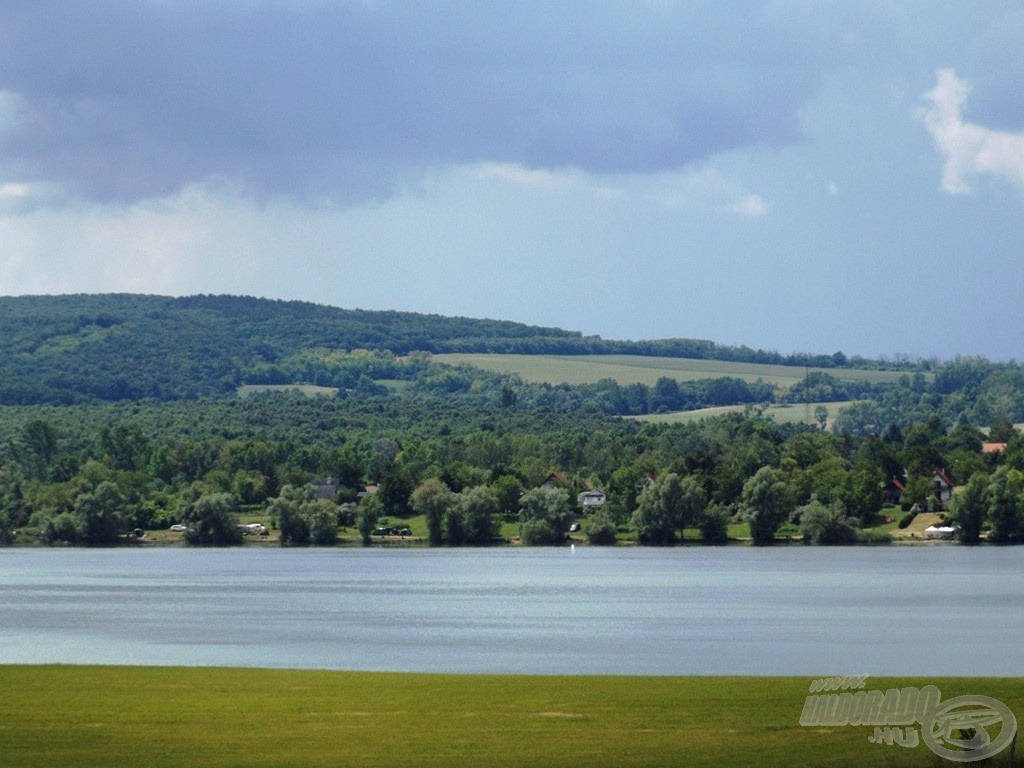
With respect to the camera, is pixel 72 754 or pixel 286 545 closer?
pixel 72 754

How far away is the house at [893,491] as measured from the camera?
14112 cm

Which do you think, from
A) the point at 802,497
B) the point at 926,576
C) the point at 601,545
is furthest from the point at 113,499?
the point at 926,576

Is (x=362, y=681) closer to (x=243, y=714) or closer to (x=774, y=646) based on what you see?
(x=243, y=714)

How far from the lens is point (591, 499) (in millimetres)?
147375

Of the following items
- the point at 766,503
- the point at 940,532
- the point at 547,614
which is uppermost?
the point at 547,614

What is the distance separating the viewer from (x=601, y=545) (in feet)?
429

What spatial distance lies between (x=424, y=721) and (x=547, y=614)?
3325cm

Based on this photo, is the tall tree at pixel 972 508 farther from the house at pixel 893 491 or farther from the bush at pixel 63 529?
the bush at pixel 63 529

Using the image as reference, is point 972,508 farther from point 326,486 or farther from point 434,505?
point 326,486

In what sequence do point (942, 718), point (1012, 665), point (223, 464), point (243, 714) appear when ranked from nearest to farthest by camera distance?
1. point (942, 718)
2. point (243, 714)
3. point (1012, 665)
4. point (223, 464)

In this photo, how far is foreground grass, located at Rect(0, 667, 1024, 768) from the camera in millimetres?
26406

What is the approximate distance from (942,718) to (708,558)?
82.9 m

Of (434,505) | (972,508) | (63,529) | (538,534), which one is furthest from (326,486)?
(972,508)

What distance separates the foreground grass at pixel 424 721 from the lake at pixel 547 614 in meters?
7.47
